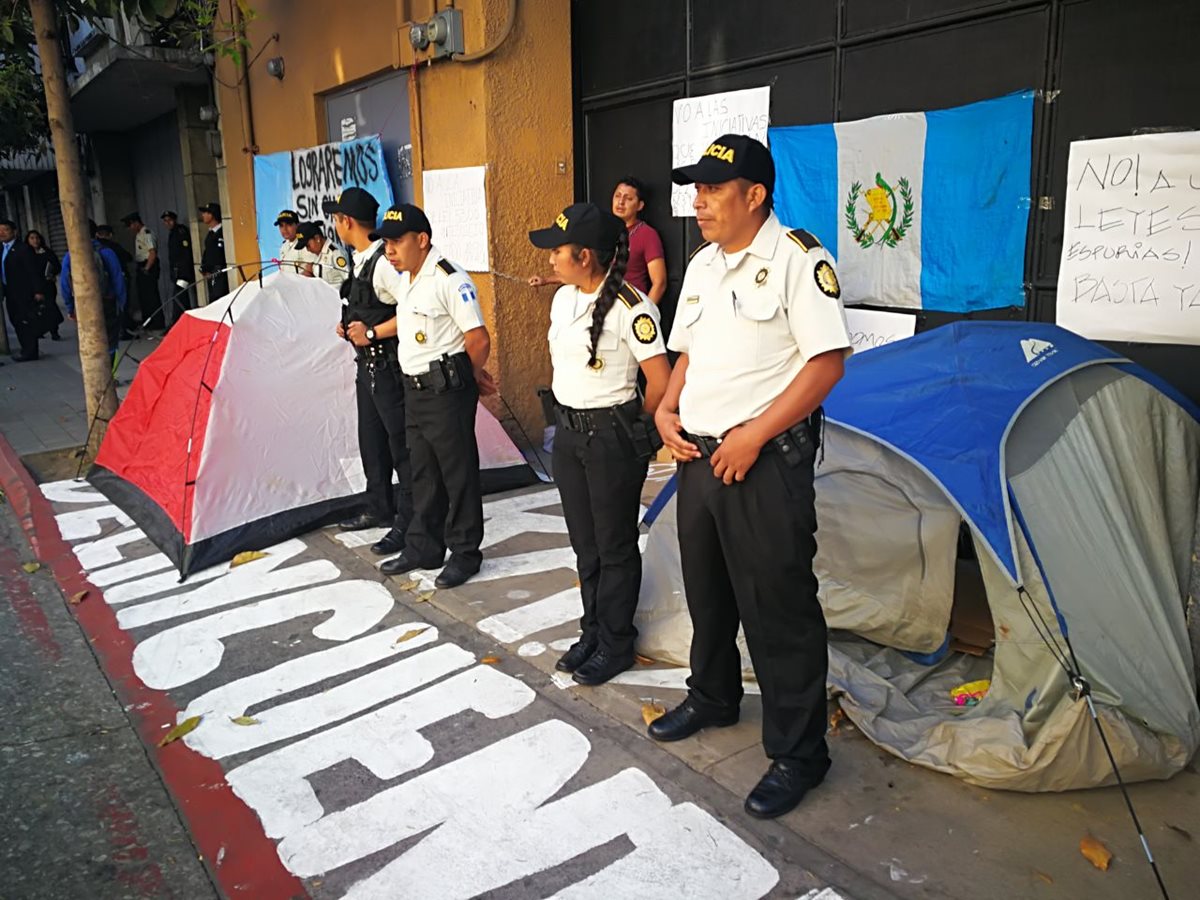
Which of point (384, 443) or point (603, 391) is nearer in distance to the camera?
point (603, 391)

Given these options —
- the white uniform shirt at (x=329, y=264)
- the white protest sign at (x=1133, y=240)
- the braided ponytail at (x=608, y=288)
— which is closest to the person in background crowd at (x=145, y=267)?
the white uniform shirt at (x=329, y=264)

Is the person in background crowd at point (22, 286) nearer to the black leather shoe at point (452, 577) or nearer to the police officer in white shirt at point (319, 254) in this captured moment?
the police officer in white shirt at point (319, 254)

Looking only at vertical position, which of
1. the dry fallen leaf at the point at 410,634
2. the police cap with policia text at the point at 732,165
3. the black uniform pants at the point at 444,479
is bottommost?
the dry fallen leaf at the point at 410,634

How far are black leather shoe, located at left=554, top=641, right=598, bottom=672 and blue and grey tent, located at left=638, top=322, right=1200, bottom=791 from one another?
0.21m

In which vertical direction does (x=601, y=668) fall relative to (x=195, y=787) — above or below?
above

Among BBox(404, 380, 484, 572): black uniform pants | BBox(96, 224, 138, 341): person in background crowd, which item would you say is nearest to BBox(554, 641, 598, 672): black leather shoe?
BBox(404, 380, 484, 572): black uniform pants

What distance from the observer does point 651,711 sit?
3.35m

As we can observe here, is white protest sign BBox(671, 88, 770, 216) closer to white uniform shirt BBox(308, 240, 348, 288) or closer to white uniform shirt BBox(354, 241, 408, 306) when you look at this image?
white uniform shirt BBox(354, 241, 408, 306)

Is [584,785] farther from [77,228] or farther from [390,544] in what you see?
[77,228]

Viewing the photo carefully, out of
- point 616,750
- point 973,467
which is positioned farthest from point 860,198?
point 616,750

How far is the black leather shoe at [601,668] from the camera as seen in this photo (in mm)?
3605

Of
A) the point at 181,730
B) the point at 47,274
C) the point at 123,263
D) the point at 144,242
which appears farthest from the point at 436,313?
the point at 144,242

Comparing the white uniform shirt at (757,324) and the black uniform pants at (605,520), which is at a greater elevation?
the white uniform shirt at (757,324)

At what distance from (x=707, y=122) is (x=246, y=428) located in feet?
11.8
